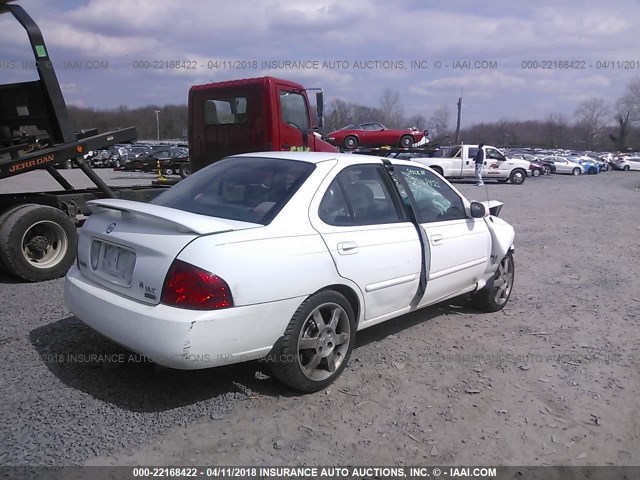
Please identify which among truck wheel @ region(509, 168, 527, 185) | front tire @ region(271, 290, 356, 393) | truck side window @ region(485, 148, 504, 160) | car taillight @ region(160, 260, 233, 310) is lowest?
truck wheel @ region(509, 168, 527, 185)

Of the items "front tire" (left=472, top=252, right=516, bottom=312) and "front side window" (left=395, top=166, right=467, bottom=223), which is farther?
"front tire" (left=472, top=252, right=516, bottom=312)

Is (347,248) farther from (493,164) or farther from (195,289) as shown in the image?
(493,164)

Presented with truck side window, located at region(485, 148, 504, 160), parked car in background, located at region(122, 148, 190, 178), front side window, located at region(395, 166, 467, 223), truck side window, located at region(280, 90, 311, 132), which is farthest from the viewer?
parked car in background, located at region(122, 148, 190, 178)

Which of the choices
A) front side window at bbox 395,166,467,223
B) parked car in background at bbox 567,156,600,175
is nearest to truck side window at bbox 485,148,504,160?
parked car in background at bbox 567,156,600,175

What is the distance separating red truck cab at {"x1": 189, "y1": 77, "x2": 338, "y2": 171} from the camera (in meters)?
8.45

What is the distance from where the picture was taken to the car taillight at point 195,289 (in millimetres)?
2914

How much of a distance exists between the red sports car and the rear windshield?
1912 cm

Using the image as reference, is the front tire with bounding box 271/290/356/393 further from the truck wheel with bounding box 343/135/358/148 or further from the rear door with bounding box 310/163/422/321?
the truck wheel with bounding box 343/135/358/148

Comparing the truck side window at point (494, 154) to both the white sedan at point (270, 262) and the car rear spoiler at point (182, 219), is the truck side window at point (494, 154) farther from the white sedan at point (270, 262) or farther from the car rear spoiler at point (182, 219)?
the car rear spoiler at point (182, 219)

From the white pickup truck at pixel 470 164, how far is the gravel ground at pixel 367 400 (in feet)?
64.2

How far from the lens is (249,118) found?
862cm

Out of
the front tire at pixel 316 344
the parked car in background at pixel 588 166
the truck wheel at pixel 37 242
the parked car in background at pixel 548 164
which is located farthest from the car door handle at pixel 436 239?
the parked car in background at pixel 588 166

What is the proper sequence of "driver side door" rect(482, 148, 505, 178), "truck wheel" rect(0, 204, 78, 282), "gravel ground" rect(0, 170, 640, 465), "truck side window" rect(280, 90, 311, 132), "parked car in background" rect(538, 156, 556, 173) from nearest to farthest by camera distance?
"gravel ground" rect(0, 170, 640, 465) → "truck wheel" rect(0, 204, 78, 282) → "truck side window" rect(280, 90, 311, 132) → "driver side door" rect(482, 148, 505, 178) → "parked car in background" rect(538, 156, 556, 173)

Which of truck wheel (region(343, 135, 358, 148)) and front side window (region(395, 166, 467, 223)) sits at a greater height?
front side window (region(395, 166, 467, 223))
